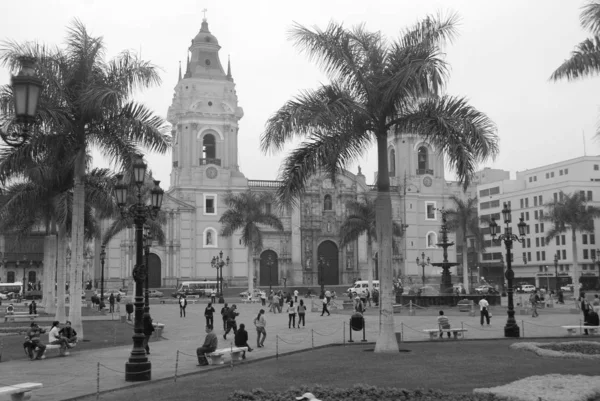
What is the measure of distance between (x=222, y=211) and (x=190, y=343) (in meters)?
48.1

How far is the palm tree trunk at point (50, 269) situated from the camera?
3366 centimetres

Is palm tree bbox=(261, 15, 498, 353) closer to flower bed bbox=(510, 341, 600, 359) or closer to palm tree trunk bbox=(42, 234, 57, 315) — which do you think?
flower bed bbox=(510, 341, 600, 359)

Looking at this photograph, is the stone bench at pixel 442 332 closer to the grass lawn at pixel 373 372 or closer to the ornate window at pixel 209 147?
the grass lawn at pixel 373 372

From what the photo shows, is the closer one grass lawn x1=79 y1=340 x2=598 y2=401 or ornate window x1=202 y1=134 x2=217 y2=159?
grass lawn x1=79 y1=340 x2=598 y2=401

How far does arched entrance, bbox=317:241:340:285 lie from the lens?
7481 cm

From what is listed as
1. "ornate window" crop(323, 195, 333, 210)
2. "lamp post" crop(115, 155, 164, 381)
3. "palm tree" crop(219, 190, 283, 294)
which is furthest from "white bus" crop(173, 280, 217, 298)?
"lamp post" crop(115, 155, 164, 381)

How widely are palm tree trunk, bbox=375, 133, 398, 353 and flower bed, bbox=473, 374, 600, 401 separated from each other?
473 centimetres

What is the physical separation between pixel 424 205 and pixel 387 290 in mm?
63558

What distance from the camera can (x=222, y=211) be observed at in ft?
232

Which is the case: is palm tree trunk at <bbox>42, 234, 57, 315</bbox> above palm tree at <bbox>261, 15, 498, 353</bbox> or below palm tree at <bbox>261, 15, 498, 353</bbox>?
below

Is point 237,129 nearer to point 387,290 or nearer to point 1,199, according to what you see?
point 1,199

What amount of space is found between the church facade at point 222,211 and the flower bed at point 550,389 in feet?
173

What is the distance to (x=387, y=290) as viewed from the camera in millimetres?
17156

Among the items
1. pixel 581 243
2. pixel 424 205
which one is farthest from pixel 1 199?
pixel 581 243
